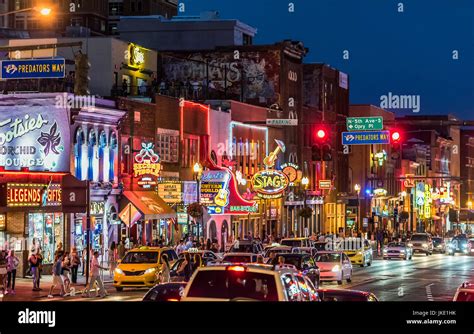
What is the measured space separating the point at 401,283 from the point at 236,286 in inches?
1201

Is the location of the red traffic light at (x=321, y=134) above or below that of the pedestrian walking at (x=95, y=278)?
above

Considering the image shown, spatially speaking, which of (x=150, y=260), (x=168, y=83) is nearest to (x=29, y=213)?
(x=150, y=260)

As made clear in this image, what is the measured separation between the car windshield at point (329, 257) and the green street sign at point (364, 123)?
48.0ft

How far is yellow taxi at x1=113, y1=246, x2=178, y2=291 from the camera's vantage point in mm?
41219

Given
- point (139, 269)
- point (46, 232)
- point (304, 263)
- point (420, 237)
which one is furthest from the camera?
→ point (420, 237)

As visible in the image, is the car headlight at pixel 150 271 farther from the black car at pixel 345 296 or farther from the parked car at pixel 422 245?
the parked car at pixel 422 245

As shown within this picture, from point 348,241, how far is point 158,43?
121 ft

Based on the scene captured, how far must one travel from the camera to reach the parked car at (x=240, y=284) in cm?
1636

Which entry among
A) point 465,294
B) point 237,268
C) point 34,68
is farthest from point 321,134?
point 237,268

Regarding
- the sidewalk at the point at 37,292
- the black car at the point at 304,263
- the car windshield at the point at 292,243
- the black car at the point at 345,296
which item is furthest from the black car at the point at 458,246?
the black car at the point at 345,296

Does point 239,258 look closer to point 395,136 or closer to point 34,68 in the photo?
point 395,136

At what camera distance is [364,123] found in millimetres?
62656

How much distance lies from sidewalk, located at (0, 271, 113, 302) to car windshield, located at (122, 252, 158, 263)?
1331 millimetres
